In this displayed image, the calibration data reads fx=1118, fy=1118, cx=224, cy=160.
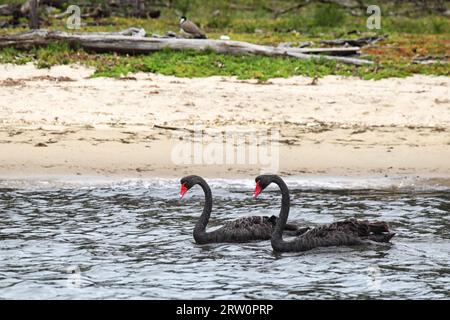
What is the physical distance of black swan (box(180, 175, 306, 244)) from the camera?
1127 cm

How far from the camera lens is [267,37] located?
2381 cm

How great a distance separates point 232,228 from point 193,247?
445 millimetres

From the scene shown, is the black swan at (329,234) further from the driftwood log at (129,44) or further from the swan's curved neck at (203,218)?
the driftwood log at (129,44)

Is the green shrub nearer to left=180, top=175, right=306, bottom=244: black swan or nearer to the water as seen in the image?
the water

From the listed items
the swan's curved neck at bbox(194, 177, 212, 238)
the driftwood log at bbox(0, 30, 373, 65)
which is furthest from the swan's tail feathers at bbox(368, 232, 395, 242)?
the driftwood log at bbox(0, 30, 373, 65)

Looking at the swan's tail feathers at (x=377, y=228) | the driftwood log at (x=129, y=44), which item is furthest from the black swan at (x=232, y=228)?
the driftwood log at (x=129, y=44)

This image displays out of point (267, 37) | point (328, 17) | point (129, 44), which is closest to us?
point (129, 44)

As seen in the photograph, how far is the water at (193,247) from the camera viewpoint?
970cm

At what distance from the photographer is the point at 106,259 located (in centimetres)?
1059

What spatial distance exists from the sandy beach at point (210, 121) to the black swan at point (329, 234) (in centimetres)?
325

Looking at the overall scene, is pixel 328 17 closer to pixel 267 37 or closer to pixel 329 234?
pixel 267 37

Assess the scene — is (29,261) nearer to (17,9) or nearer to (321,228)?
(321,228)

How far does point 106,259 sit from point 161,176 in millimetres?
3757

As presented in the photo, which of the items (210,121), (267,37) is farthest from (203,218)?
(267,37)
